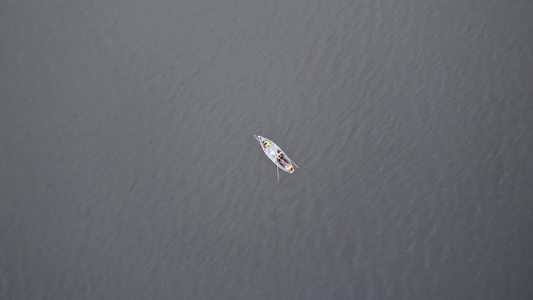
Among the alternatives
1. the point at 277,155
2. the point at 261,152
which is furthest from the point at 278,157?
the point at 261,152

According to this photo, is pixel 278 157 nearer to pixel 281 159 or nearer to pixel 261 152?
pixel 281 159

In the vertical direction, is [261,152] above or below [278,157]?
above

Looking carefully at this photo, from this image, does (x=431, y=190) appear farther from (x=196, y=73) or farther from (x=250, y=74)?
(x=196, y=73)

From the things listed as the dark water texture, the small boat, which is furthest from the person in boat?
the dark water texture

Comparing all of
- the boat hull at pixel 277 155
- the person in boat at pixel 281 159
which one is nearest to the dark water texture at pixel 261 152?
the boat hull at pixel 277 155

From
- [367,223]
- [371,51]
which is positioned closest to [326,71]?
[371,51]

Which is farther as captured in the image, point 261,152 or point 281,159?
point 261,152

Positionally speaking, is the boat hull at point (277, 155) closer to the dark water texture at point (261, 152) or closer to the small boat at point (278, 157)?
the small boat at point (278, 157)

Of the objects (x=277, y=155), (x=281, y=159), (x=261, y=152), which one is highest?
(x=261, y=152)
